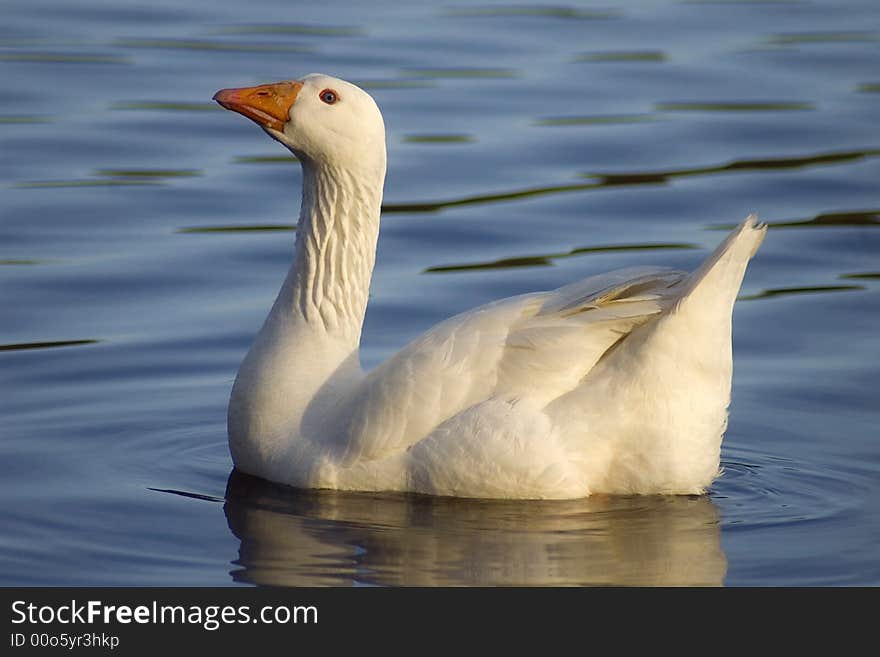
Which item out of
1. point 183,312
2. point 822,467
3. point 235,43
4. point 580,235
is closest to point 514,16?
point 235,43

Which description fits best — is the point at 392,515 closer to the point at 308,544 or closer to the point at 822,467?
the point at 308,544

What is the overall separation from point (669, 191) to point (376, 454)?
800 centimetres

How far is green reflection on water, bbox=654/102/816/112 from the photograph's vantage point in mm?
18906

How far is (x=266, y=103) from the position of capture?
9305 mm

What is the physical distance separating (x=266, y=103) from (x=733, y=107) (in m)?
10.6

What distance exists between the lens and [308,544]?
26.8 ft

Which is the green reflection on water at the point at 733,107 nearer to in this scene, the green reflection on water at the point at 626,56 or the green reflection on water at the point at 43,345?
the green reflection on water at the point at 626,56

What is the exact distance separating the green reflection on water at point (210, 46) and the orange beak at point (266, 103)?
474 inches

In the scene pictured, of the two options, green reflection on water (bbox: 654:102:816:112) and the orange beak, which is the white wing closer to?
the orange beak

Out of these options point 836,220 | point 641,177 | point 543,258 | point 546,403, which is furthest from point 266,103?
point 641,177

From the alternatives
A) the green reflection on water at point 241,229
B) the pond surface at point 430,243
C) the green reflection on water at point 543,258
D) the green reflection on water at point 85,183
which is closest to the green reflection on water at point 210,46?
the pond surface at point 430,243

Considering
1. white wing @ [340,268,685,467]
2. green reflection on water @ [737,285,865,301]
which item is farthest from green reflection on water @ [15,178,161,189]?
white wing @ [340,268,685,467]

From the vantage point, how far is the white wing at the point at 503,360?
8.66 meters

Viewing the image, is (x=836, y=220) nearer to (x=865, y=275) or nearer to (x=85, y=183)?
(x=865, y=275)
